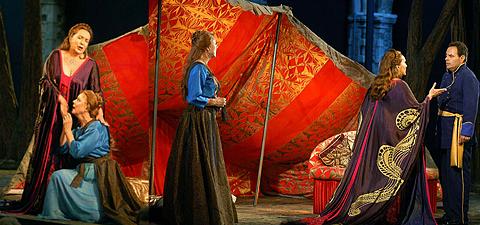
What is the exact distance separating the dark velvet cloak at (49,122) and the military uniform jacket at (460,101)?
2.85 meters

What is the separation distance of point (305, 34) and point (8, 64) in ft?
20.5

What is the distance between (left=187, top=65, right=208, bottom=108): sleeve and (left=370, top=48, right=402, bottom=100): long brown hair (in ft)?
4.78

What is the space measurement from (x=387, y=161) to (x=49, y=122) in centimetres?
280

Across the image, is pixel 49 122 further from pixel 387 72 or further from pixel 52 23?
pixel 52 23

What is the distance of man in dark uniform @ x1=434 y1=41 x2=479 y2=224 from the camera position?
8133 mm

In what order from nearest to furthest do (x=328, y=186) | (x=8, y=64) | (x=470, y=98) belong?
(x=470, y=98)
(x=328, y=186)
(x=8, y=64)

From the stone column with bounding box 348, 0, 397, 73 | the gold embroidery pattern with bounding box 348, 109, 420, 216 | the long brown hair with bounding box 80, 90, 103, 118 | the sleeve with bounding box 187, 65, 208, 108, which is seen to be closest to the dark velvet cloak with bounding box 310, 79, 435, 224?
the gold embroidery pattern with bounding box 348, 109, 420, 216

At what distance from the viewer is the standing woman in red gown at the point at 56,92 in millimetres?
8336

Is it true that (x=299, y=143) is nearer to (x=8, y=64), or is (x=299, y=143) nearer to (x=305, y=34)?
(x=305, y=34)

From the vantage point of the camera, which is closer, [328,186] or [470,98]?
[470,98]

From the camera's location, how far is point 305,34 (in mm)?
9352

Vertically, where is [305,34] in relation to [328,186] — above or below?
above

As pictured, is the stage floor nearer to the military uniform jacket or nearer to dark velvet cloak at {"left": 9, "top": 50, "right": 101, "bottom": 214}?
dark velvet cloak at {"left": 9, "top": 50, "right": 101, "bottom": 214}

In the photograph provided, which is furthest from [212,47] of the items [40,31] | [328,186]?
[40,31]
